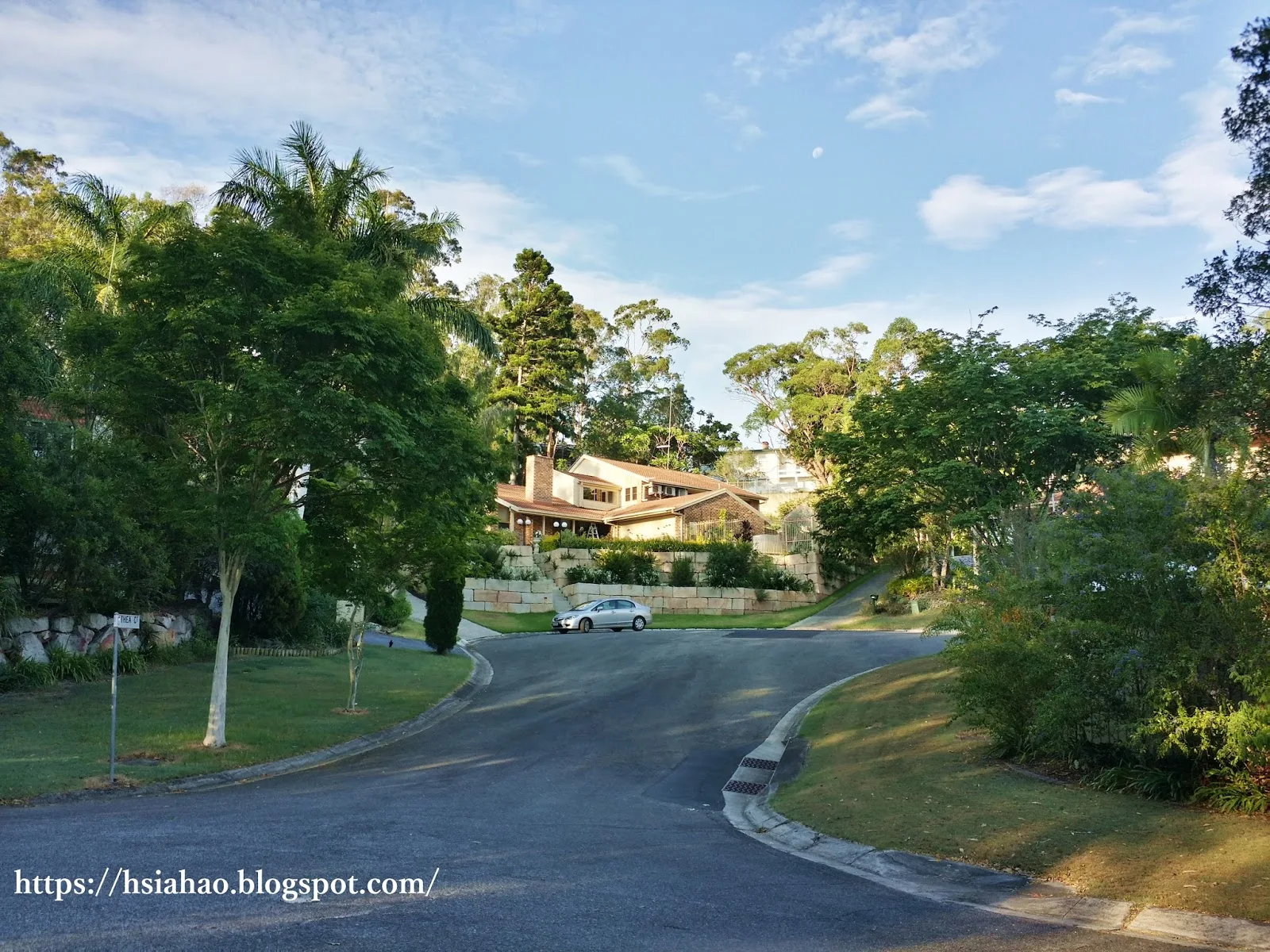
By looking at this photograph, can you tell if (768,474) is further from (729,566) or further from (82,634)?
(82,634)

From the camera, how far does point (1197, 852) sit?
26.2ft

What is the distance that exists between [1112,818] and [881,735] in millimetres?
6101

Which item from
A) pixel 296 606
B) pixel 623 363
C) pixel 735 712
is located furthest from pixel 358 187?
pixel 623 363

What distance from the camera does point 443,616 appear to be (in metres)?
29.6

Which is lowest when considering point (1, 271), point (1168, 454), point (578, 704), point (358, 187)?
point (578, 704)

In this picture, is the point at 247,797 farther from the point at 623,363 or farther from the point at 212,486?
the point at 623,363

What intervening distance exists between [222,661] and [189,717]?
9.82 ft

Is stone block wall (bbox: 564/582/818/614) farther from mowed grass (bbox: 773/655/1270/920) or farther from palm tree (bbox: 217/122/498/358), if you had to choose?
mowed grass (bbox: 773/655/1270/920)

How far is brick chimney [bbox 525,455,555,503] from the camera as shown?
189 feet

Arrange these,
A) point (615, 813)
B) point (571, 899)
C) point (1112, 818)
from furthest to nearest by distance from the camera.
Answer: point (615, 813), point (1112, 818), point (571, 899)

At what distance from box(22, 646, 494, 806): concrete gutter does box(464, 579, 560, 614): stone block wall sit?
20.5m

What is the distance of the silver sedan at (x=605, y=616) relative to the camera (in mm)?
38406

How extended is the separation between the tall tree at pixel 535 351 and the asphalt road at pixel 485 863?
45492 mm

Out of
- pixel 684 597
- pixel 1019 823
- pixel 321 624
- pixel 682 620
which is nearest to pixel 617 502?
pixel 684 597
